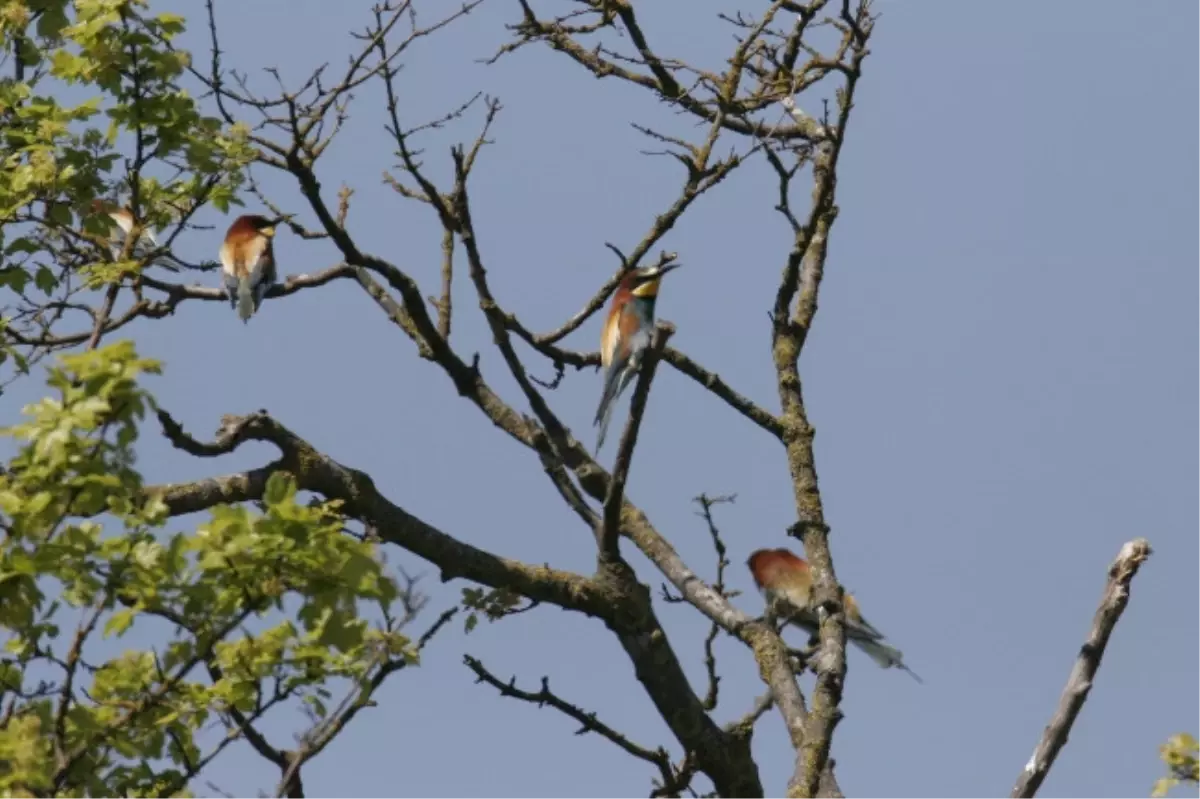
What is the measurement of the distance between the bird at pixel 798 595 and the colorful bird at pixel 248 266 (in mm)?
2988

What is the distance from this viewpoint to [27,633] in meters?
3.91

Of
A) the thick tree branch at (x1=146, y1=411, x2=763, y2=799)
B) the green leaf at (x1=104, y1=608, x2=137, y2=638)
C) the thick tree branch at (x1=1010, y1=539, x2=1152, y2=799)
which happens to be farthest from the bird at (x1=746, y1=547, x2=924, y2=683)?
the green leaf at (x1=104, y1=608, x2=137, y2=638)

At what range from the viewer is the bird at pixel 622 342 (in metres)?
7.12

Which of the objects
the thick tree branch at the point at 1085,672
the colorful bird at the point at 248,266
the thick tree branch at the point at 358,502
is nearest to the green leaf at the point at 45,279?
the thick tree branch at the point at 358,502

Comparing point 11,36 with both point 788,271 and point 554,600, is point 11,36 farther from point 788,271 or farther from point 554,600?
point 788,271

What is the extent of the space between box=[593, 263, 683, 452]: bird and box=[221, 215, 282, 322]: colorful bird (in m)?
1.66

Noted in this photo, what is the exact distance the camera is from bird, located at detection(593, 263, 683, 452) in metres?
7.12

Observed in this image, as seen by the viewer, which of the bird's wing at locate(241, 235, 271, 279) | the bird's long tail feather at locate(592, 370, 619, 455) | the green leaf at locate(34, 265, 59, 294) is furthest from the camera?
the bird's wing at locate(241, 235, 271, 279)

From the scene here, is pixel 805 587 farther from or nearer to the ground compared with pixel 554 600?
farther from the ground

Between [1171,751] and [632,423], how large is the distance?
179 centimetres

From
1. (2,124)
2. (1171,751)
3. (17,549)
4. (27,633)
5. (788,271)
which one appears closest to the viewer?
(17,549)

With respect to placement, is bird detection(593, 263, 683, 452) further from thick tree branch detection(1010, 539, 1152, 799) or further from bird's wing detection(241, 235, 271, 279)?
thick tree branch detection(1010, 539, 1152, 799)

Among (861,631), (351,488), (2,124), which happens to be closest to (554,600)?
(351,488)

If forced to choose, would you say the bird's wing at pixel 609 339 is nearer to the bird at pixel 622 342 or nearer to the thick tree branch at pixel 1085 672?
the bird at pixel 622 342
